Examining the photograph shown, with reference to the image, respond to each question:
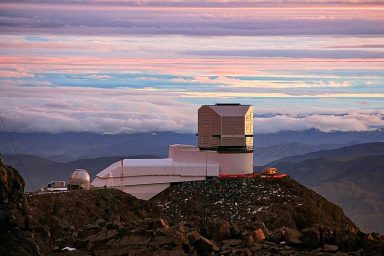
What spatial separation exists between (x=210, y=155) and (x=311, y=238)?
4090cm

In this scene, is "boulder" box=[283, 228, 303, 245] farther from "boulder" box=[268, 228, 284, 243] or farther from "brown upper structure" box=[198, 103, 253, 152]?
"brown upper structure" box=[198, 103, 253, 152]

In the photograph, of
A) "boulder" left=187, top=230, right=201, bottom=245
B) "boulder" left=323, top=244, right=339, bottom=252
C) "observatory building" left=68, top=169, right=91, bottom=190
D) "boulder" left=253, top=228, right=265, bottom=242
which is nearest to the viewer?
"boulder" left=187, top=230, right=201, bottom=245

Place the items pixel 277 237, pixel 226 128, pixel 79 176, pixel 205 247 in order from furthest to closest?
pixel 226 128 → pixel 79 176 → pixel 277 237 → pixel 205 247

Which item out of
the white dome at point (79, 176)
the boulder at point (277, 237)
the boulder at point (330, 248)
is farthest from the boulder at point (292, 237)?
the white dome at point (79, 176)

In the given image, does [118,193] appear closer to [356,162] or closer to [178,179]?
[178,179]

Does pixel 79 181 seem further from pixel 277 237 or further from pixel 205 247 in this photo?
pixel 205 247

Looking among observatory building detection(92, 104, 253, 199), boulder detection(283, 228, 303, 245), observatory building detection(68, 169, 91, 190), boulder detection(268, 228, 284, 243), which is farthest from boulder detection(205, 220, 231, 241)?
observatory building detection(92, 104, 253, 199)

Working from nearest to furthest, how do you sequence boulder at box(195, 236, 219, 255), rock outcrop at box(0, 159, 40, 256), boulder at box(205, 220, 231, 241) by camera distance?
rock outcrop at box(0, 159, 40, 256) → boulder at box(195, 236, 219, 255) → boulder at box(205, 220, 231, 241)

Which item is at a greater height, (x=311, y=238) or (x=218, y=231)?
(x=218, y=231)

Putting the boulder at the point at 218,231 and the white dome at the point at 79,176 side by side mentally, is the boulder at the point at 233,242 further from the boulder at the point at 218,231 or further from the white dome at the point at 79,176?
the white dome at the point at 79,176

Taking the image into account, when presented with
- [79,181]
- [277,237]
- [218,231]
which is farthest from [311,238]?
[79,181]

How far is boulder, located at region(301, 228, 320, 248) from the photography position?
49469 mm

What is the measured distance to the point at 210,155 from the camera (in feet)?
296

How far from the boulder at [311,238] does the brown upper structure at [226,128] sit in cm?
4007
